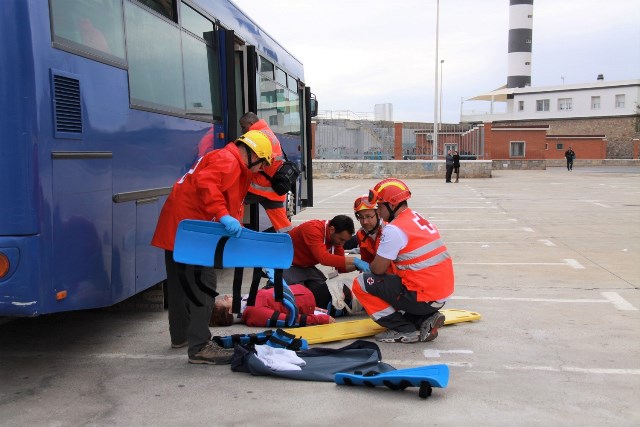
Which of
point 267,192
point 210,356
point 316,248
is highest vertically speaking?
point 267,192

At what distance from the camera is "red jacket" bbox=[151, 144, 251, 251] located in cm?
468

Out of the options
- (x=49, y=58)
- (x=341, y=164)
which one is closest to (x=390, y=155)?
(x=341, y=164)

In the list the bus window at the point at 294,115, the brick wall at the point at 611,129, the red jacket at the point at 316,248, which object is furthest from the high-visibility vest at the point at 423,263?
the brick wall at the point at 611,129

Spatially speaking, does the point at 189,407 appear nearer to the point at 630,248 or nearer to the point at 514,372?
the point at 514,372

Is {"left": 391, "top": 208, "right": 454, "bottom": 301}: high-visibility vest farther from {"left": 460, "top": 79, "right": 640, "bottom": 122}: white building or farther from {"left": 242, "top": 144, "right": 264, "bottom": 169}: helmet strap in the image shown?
{"left": 460, "top": 79, "right": 640, "bottom": 122}: white building

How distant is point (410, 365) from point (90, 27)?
10.7ft

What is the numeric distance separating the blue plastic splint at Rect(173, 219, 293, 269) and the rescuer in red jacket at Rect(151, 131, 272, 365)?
143 mm

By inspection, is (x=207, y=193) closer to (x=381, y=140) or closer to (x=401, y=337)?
(x=401, y=337)

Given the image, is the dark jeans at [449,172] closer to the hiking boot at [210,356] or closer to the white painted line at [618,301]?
the white painted line at [618,301]

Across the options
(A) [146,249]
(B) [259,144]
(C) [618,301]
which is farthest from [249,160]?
(C) [618,301]

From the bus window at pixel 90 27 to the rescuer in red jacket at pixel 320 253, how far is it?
7.99 ft

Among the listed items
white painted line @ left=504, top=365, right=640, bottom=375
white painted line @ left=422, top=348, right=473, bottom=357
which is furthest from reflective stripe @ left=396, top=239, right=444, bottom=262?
white painted line @ left=504, top=365, right=640, bottom=375

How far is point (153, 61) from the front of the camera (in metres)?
5.59

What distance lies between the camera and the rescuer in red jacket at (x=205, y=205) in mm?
4742
